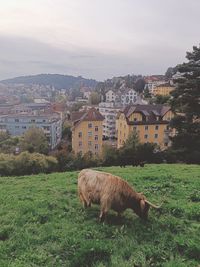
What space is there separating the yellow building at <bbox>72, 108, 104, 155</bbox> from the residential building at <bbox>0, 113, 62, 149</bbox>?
25023 mm

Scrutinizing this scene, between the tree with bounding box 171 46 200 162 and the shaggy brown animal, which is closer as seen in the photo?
the shaggy brown animal

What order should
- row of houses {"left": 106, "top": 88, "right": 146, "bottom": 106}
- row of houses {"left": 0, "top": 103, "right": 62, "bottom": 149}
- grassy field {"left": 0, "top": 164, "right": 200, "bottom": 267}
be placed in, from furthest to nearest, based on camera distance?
row of houses {"left": 106, "top": 88, "right": 146, "bottom": 106} < row of houses {"left": 0, "top": 103, "right": 62, "bottom": 149} < grassy field {"left": 0, "top": 164, "right": 200, "bottom": 267}

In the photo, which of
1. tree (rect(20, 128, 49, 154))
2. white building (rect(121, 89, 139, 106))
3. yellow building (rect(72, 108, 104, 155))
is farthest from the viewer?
white building (rect(121, 89, 139, 106))

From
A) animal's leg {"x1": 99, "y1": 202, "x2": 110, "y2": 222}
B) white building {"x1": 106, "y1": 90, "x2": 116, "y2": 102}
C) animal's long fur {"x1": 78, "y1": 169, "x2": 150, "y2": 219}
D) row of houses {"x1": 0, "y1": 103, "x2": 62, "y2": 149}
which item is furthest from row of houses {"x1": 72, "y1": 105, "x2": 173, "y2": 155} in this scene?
white building {"x1": 106, "y1": 90, "x2": 116, "y2": 102}

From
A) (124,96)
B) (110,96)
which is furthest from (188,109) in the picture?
(110,96)

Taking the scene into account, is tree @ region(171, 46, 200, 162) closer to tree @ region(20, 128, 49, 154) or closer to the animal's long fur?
the animal's long fur

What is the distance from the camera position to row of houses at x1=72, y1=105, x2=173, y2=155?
196ft

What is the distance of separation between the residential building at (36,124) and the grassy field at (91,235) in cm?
7899

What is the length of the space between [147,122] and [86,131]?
11159 mm

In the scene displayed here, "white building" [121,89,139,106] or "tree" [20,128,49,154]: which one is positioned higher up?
"white building" [121,89,139,106]

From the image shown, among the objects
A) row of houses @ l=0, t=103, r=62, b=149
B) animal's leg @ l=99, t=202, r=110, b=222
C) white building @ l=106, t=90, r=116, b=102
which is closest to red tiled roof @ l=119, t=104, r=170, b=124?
row of houses @ l=0, t=103, r=62, b=149

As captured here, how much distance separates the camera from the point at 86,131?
6356cm

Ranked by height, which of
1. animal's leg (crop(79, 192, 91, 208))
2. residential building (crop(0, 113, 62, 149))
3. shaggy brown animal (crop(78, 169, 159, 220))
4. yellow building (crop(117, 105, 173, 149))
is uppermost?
shaggy brown animal (crop(78, 169, 159, 220))

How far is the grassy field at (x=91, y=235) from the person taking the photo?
254 inches
